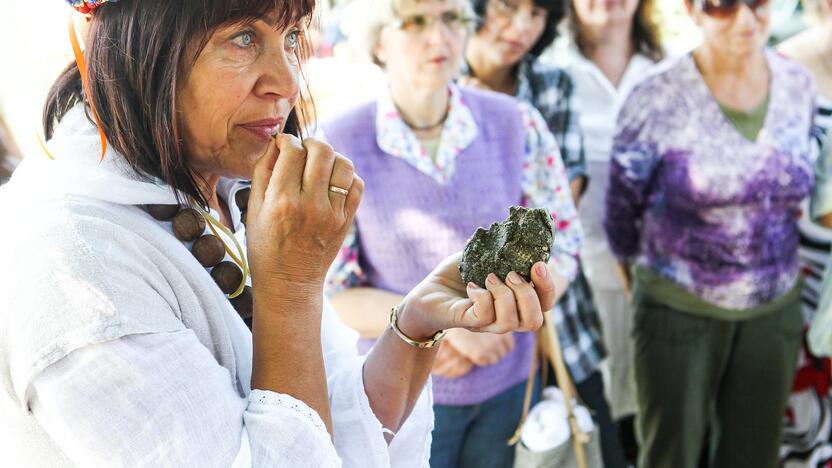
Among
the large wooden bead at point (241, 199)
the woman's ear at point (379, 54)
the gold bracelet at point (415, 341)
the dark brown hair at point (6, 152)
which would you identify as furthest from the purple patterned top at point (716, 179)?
the dark brown hair at point (6, 152)

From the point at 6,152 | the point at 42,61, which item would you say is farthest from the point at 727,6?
the point at 6,152

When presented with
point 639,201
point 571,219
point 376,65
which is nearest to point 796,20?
point 639,201

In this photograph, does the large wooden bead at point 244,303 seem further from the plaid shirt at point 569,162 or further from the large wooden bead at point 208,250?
the plaid shirt at point 569,162

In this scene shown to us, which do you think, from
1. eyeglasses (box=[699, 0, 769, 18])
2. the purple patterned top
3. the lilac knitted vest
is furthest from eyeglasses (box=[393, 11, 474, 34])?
eyeglasses (box=[699, 0, 769, 18])

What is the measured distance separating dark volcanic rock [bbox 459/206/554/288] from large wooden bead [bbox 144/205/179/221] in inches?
19.2

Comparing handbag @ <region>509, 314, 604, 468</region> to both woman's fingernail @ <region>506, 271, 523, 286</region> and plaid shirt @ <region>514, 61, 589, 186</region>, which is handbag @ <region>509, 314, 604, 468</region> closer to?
plaid shirt @ <region>514, 61, 589, 186</region>

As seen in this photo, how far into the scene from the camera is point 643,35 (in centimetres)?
313

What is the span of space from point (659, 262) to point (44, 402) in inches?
85.8

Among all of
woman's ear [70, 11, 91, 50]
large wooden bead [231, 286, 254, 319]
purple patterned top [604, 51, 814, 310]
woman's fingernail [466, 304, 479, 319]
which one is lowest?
purple patterned top [604, 51, 814, 310]

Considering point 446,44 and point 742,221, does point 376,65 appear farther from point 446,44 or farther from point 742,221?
point 742,221

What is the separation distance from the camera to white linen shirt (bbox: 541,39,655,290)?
113 inches

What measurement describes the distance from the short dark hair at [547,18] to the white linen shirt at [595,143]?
98 millimetres

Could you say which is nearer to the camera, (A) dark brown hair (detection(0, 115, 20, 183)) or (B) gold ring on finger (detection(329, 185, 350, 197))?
(B) gold ring on finger (detection(329, 185, 350, 197))

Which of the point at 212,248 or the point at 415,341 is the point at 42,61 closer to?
the point at 212,248
